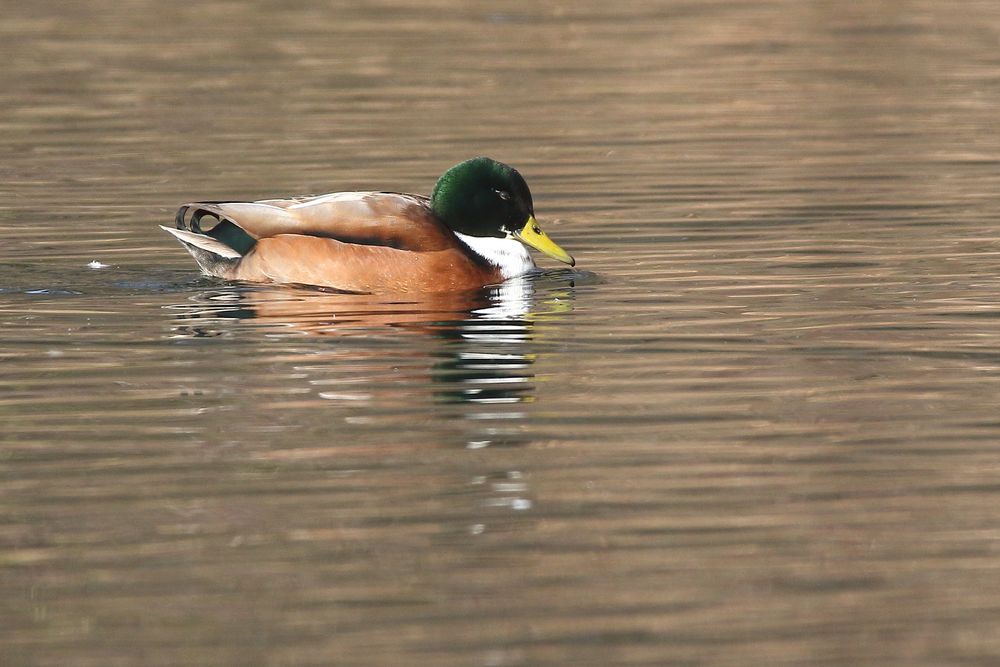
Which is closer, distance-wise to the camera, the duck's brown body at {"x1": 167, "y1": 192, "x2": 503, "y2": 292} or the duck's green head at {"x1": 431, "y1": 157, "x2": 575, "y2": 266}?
the duck's brown body at {"x1": 167, "y1": 192, "x2": 503, "y2": 292}

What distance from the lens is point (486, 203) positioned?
12.2 metres

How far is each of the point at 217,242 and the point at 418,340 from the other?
99.7 inches

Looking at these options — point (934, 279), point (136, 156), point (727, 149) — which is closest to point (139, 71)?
point (136, 156)

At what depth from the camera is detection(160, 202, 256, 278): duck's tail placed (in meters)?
12.1

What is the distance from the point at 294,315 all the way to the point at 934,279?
385 cm

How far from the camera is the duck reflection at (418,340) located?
8.67m

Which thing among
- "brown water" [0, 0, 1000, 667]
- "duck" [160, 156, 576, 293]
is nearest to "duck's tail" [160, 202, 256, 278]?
"duck" [160, 156, 576, 293]

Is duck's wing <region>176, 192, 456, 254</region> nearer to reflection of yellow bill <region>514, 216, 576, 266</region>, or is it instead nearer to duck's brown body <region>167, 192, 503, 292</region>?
duck's brown body <region>167, 192, 503, 292</region>

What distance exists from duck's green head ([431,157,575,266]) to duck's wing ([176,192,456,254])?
0.15 meters

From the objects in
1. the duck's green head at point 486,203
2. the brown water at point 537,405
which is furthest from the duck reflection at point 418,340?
the duck's green head at point 486,203

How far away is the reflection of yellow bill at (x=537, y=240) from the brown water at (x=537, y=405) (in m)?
0.23

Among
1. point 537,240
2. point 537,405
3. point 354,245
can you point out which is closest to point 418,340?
point 537,405

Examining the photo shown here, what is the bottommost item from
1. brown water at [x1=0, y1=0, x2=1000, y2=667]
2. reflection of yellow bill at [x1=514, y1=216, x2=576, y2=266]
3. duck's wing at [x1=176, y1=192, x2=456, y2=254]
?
brown water at [x1=0, y1=0, x2=1000, y2=667]

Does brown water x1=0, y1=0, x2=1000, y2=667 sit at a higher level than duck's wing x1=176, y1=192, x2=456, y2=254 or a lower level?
lower
